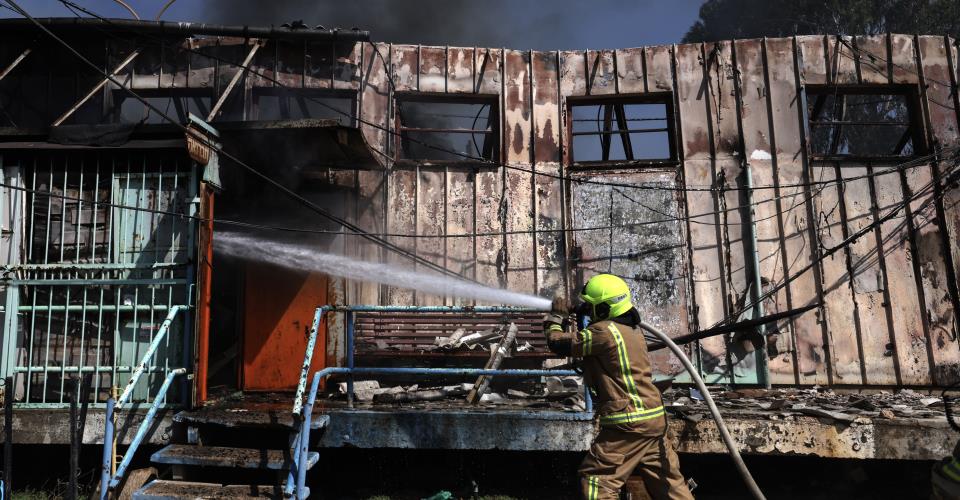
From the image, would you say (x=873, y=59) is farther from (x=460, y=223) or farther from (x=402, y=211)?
A: (x=402, y=211)

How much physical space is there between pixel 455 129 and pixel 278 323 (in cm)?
392

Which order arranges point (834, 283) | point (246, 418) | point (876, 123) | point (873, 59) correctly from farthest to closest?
point (873, 59) < point (876, 123) < point (834, 283) < point (246, 418)

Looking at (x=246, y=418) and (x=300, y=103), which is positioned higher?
(x=300, y=103)

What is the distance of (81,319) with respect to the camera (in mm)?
6234

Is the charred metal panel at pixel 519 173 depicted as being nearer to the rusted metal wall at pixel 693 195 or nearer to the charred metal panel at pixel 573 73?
the rusted metal wall at pixel 693 195

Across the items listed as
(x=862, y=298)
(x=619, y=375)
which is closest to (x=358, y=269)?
(x=619, y=375)

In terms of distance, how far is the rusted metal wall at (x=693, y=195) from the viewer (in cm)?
802

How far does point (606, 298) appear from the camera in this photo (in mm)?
4281

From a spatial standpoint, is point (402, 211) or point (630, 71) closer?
point (402, 211)

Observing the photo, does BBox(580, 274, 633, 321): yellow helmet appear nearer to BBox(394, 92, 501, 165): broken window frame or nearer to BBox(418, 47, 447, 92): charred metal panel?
BBox(394, 92, 501, 165): broken window frame

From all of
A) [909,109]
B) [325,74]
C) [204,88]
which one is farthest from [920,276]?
[204,88]

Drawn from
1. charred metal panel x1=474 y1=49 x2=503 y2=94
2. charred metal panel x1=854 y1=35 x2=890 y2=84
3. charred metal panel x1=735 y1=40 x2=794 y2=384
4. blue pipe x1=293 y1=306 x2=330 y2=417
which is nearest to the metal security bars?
blue pipe x1=293 y1=306 x2=330 y2=417

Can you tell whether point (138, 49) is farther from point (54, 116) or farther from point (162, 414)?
point (162, 414)

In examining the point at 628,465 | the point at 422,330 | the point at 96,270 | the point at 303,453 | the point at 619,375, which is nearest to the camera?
the point at 628,465
